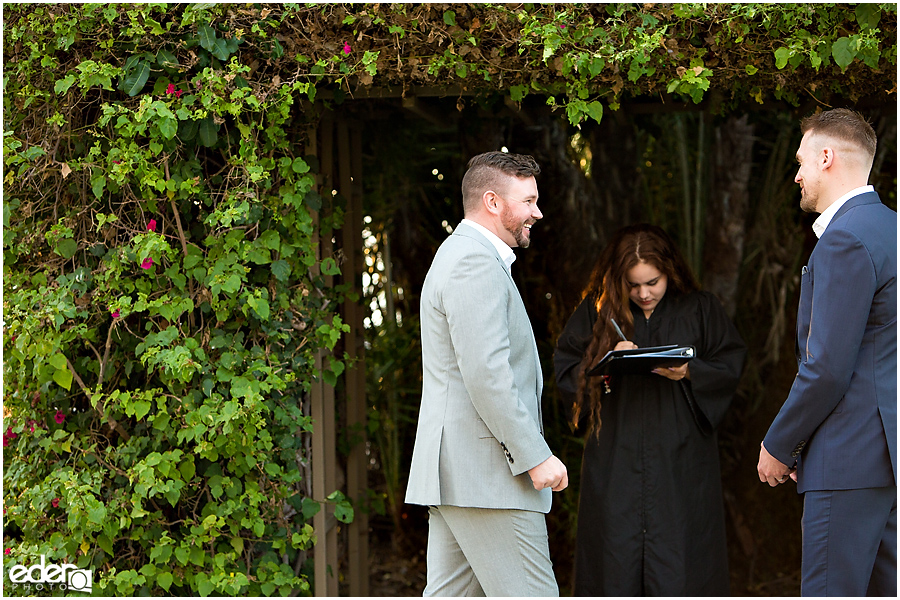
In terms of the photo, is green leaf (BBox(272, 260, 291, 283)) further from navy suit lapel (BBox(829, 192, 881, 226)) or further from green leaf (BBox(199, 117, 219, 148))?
navy suit lapel (BBox(829, 192, 881, 226))

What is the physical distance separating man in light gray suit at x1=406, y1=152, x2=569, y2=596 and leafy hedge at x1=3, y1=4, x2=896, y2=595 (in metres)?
0.63

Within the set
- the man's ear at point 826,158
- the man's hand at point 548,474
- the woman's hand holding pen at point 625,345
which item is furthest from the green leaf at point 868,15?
the man's hand at point 548,474

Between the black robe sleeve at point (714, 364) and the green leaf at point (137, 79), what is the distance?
2.36 m

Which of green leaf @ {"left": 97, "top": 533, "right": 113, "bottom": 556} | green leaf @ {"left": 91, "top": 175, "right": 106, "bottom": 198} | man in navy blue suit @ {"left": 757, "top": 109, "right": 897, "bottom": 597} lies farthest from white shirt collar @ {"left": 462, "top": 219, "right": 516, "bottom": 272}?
green leaf @ {"left": 97, "top": 533, "right": 113, "bottom": 556}

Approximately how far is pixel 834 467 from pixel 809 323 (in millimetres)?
406

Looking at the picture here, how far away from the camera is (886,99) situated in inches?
136

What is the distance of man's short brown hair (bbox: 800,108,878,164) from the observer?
2.40 metres

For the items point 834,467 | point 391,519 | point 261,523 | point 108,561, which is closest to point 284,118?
point 261,523

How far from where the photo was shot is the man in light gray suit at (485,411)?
93.0 inches

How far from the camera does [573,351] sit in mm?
3637

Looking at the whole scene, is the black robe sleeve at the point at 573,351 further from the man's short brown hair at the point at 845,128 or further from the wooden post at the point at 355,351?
the man's short brown hair at the point at 845,128

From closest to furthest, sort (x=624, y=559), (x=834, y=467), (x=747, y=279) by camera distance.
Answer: (x=834, y=467)
(x=624, y=559)
(x=747, y=279)

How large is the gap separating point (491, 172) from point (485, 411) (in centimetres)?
73

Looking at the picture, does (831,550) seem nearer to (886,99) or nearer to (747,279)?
(886,99)
